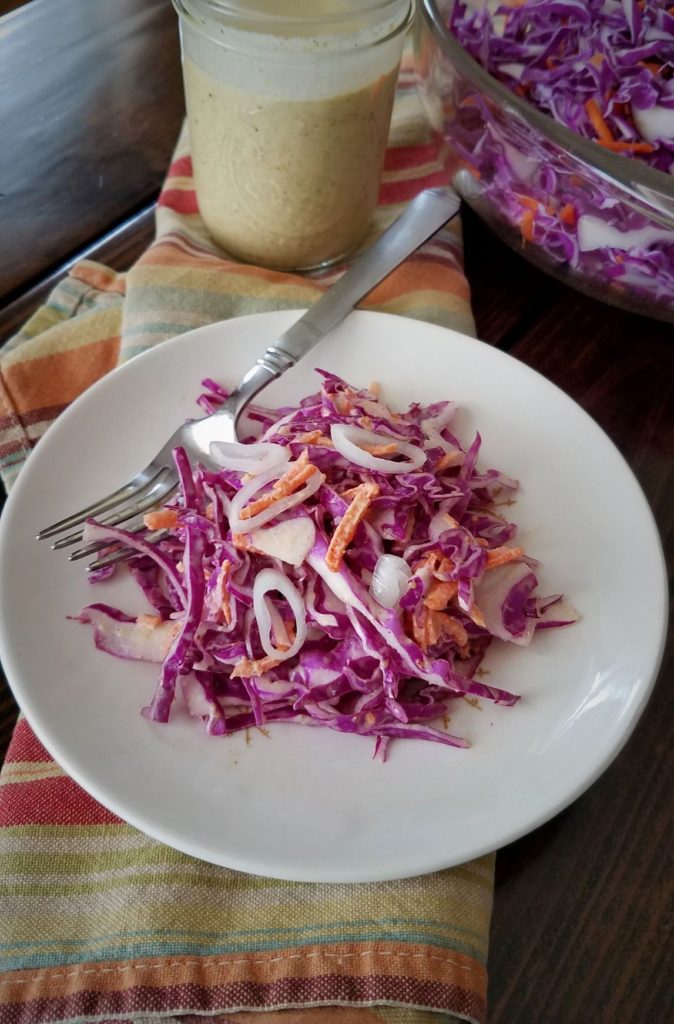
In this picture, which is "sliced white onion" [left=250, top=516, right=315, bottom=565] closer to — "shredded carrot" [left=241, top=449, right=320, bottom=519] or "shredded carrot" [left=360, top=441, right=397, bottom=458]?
"shredded carrot" [left=241, top=449, right=320, bottom=519]

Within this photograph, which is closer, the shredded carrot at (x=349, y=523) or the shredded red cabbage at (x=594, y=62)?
the shredded carrot at (x=349, y=523)

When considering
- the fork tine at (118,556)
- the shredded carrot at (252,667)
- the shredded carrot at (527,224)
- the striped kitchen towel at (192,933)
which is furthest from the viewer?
the shredded carrot at (527,224)

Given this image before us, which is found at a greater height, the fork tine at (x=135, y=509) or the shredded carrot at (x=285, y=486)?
the shredded carrot at (x=285, y=486)

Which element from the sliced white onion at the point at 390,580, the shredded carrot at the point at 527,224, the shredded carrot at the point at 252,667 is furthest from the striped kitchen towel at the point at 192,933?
the shredded carrot at the point at 527,224

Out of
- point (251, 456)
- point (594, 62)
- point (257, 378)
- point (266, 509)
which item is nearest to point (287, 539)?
point (266, 509)

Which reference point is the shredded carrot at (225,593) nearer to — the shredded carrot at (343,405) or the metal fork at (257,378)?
the metal fork at (257,378)

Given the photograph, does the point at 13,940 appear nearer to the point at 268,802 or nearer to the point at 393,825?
the point at 268,802
